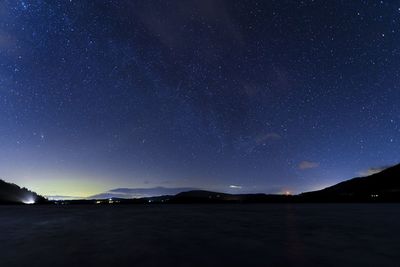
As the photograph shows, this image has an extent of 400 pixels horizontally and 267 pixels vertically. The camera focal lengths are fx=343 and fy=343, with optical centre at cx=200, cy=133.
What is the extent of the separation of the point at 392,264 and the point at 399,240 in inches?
426

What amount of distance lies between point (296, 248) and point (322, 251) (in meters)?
1.85

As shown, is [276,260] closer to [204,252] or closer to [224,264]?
[224,264]

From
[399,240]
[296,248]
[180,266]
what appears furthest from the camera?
[399,240]

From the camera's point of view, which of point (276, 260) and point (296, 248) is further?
point (296, 248)

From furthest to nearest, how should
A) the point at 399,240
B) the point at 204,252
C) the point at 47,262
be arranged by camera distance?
the point at 399,240
the point at 204,252
the point at 47,262

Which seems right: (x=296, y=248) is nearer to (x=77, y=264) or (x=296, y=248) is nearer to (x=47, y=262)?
(x=77, y=264)

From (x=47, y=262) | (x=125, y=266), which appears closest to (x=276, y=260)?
(x=125, y=266)

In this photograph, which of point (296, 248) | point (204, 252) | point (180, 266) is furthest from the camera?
point (296, 248)

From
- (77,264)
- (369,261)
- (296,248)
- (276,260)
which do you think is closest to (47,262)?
(77,264)

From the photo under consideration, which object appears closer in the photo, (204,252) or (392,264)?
(392,264)

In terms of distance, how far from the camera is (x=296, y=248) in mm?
21562

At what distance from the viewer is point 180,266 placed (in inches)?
633

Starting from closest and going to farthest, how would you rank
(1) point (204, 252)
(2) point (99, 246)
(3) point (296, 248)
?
(1) point (204, 252)
(3) point (296, 248)
(2) point (99, 246)

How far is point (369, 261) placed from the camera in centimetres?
1697
